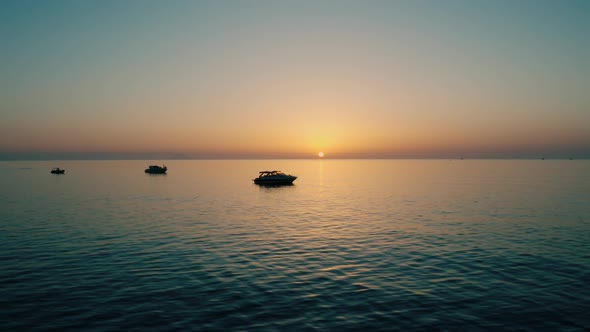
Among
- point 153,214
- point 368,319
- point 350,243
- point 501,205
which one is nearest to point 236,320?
point 368,319

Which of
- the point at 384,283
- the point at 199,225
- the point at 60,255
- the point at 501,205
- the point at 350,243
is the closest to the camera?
the point at 384,283

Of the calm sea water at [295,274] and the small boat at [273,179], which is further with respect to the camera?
the small boat at [273,179]

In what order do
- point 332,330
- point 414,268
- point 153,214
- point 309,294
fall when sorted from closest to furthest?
point 332,330 → point 309,294 → point 414,268 → point 153,214

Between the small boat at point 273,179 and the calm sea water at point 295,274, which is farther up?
the small boat at point 273,179

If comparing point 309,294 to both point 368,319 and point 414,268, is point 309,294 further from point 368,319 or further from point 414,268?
point 414,268

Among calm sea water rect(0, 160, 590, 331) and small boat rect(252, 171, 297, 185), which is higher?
small boat rect(252, 171, 297, 185)

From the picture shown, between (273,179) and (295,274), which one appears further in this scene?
(273,179)

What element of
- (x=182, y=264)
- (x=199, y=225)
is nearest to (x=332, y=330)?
(x=182, y=264)

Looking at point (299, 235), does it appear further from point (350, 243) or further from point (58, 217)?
point (58, 217)

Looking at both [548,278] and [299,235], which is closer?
[548,278]

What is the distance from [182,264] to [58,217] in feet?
109

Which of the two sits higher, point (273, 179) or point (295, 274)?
point (273, 179)

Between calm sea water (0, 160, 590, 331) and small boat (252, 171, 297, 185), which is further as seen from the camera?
small boat (252, 171, 297, 185)

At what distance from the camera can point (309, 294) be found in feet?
66.4
